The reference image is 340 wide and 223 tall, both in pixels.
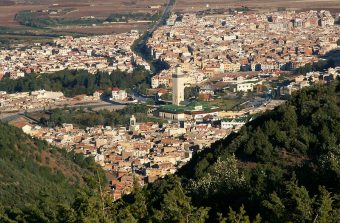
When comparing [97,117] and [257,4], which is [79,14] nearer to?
[257,4]

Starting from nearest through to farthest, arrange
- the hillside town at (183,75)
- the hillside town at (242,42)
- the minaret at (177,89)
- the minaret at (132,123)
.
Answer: the hillside town at (183,75)
the minaret at (132,123)
the minaret at (177,89)
the hillside town at (242,42)

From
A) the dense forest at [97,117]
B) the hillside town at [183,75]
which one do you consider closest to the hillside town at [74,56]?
the hillside town at [183,75]

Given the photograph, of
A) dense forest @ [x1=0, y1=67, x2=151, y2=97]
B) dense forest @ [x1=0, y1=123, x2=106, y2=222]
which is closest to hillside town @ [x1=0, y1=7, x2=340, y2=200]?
dense forest @ [x1=0, y1=67, x2=151, y2=97]

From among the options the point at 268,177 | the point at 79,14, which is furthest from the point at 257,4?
the point at 268,177

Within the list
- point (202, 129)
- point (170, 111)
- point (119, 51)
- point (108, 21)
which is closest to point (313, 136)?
point (202, 129)

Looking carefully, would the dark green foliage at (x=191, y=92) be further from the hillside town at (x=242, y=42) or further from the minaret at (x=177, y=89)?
the hillside town at (x=242, y=42)

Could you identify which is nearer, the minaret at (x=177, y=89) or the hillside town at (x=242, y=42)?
the minaret at (x=177, y=89)

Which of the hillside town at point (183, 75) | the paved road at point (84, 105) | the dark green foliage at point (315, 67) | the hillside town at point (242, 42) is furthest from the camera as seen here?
the hillside town at point (242, 42)
